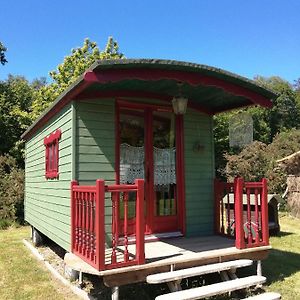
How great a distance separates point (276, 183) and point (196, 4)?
27.7 feet

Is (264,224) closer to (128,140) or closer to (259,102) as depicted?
(259,102)

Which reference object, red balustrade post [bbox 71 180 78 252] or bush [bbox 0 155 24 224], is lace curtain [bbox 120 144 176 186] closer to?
red balustrade post [bbox 71 180 78 252]

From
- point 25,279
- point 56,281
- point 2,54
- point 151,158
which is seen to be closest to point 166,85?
point 151,158

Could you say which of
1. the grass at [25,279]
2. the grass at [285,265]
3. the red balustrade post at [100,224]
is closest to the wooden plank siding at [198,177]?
the grass at [285,265]

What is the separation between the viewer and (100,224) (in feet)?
13.7

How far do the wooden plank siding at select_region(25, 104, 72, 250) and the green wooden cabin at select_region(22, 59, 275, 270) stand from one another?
17 millimetres

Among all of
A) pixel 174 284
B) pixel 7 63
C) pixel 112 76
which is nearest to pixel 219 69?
pixel 112 76

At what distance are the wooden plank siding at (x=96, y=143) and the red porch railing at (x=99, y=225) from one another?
0.32 m

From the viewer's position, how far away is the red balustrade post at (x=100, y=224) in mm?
4137

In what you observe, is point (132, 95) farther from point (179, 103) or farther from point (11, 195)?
point (11, 195)

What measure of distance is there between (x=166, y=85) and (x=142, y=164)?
130 centimetres

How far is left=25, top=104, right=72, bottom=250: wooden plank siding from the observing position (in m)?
5.68

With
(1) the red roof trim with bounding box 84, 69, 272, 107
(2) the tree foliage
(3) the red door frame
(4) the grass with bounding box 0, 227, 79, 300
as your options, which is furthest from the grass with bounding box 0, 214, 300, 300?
(2) the tree foliage

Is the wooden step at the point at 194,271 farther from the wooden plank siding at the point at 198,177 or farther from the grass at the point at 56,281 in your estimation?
the wooden plank siding at the point at 198,177
